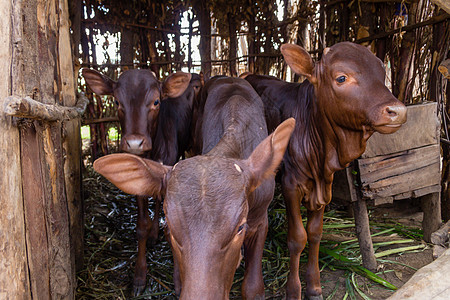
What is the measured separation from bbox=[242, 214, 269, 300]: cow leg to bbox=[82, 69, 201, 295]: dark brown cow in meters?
1.02

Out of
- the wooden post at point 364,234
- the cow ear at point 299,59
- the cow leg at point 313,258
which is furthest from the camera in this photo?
the wooden post at point 364,234

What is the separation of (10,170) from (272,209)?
4.32m

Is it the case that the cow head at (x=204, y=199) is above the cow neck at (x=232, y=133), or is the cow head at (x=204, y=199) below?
below

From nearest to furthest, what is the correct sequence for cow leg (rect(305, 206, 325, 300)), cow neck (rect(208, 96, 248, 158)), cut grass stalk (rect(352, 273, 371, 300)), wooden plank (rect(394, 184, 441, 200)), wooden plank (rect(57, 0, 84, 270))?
cow neck (rect(208, 96, 248, 158)) < wooden plank (rect(57, 0, 84, 270)) < cut grass stalk (rect(352, 273, 371, 300)) < cow leg (rect(305, 206, 325, 300)) < wooden plank (rect(394, 184, 441, 200))

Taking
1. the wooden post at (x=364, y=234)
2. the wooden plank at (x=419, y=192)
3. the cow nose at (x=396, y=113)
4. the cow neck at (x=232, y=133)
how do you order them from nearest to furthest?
the cow neck at (x=232, y=133)
the cow nose at (x=396, y=113)
the wooden post at (x=364, y=234)
the wooden plank at (x=419, y=192)

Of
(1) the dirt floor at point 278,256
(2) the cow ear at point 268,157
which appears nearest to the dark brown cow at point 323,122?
(1) the dirt floor at point 278,256

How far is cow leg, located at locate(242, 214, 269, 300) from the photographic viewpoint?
323 centimetres

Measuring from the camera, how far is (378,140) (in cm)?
407

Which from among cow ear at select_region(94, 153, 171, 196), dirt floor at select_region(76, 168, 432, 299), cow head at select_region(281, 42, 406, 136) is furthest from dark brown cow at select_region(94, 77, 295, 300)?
dirt floor at select_region(76, 168, 432, 299)

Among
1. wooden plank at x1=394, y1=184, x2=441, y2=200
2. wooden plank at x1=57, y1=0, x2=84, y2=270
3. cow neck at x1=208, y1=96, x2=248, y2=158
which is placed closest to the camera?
cow neck at x1=208, y1=96, x2=248, y2=158

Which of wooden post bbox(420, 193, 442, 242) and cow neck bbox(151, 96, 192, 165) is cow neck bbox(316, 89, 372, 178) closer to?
wooden post bbox(420, 193, 442, 242)

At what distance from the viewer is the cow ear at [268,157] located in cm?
228

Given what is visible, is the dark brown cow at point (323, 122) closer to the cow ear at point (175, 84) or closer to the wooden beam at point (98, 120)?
the cow ear at point (175, 84)

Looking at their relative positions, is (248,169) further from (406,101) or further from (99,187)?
(99,187)
